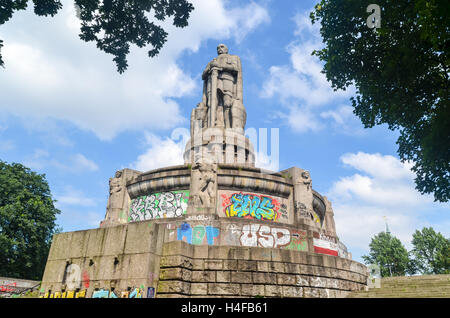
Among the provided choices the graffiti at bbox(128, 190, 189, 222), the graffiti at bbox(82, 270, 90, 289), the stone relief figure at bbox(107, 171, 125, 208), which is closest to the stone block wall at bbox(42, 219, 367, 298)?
the graffiti at bbox(82, 270, 90, 289)

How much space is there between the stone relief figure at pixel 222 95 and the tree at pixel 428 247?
3765 cm

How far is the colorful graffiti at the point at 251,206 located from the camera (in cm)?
1645

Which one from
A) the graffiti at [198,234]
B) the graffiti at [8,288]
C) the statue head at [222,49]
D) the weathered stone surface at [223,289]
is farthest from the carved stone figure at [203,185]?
the graffiti at [8,288]

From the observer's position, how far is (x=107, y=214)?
18812 millimetres

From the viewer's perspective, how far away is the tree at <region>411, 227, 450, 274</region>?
149 feet

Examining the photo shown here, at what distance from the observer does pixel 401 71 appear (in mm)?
11391

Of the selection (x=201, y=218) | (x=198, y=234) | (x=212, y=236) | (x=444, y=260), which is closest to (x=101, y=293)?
(x=198, y=234)

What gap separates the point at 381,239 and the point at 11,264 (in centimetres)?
5168

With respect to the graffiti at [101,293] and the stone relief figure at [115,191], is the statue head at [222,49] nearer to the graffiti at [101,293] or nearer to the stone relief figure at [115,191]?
the stone relief figure at [115,191]

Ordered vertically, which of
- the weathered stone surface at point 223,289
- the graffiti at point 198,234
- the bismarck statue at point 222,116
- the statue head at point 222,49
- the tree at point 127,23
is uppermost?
the statue head at point 222,49

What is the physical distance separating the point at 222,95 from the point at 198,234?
14.4 metres

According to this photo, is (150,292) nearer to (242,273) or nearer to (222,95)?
(242,273)
